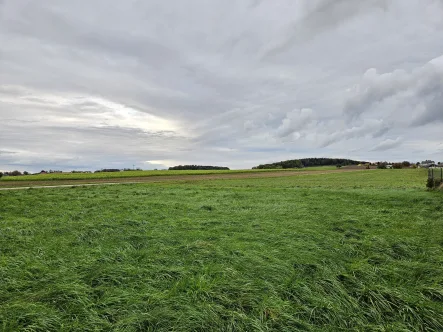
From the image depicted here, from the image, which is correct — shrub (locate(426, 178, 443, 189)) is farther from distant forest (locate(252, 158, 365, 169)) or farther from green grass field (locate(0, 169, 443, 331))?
distant forest (locate(252, 158, 365, 169))

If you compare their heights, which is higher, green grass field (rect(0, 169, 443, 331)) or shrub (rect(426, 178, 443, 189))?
shrub (rect(426, 178, 443, 189))

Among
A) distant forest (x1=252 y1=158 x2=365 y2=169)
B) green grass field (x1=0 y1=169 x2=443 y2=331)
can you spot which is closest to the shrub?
green grass field (x1=0 y1=169 x2=443 y2=331)

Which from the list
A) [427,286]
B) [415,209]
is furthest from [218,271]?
[415,209]

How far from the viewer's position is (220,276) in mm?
4996

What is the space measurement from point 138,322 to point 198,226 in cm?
546

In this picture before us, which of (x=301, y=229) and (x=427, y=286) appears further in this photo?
(x=301, y=229)

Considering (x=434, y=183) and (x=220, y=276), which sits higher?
(x=434, y=183)

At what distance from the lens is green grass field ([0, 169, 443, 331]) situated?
3.75 metres

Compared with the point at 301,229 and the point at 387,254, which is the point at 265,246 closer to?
the point at 301,229

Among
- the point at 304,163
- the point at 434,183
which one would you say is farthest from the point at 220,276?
the point at 304,163

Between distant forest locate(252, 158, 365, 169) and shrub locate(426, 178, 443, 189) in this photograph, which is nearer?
shrub locate(426, 178, 443, 189)

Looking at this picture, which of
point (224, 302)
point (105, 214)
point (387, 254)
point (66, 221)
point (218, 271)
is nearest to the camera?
point (224, 302)

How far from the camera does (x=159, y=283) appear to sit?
478cm

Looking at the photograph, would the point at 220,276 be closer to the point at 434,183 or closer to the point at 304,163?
the point at 434,183
